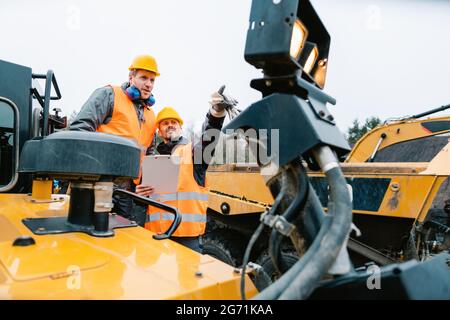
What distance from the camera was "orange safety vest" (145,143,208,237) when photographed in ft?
10.1

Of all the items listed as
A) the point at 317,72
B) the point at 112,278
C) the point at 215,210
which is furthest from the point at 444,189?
the point at 112,278

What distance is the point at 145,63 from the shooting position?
305 cm

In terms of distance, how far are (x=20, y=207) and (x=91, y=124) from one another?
78cm

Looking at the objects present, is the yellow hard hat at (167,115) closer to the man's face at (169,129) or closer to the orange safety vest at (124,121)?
the man's face at (169,129)

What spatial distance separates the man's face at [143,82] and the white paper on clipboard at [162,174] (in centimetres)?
67

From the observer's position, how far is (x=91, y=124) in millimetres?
2494

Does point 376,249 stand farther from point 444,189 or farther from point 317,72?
point 444,189

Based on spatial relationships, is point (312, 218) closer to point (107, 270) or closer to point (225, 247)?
point (107, 270)

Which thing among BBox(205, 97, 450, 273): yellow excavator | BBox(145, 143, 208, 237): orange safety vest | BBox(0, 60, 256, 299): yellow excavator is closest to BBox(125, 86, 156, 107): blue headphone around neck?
BBox(145, 143, 208, 237): orange safety vest

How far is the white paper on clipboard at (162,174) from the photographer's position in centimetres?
281

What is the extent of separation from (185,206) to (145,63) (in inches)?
57.5

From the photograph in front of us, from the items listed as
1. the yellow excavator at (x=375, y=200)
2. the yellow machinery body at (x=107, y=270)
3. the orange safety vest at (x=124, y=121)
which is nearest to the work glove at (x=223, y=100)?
the orange safety vest at (x=124, y=121)

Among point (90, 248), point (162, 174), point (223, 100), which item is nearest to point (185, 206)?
point (162, 174)

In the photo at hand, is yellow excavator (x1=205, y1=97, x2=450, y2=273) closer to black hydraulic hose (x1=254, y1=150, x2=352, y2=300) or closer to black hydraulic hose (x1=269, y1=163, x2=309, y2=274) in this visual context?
black hydraulic hose (x1=269, y1=163, x2=309, y2=274)
